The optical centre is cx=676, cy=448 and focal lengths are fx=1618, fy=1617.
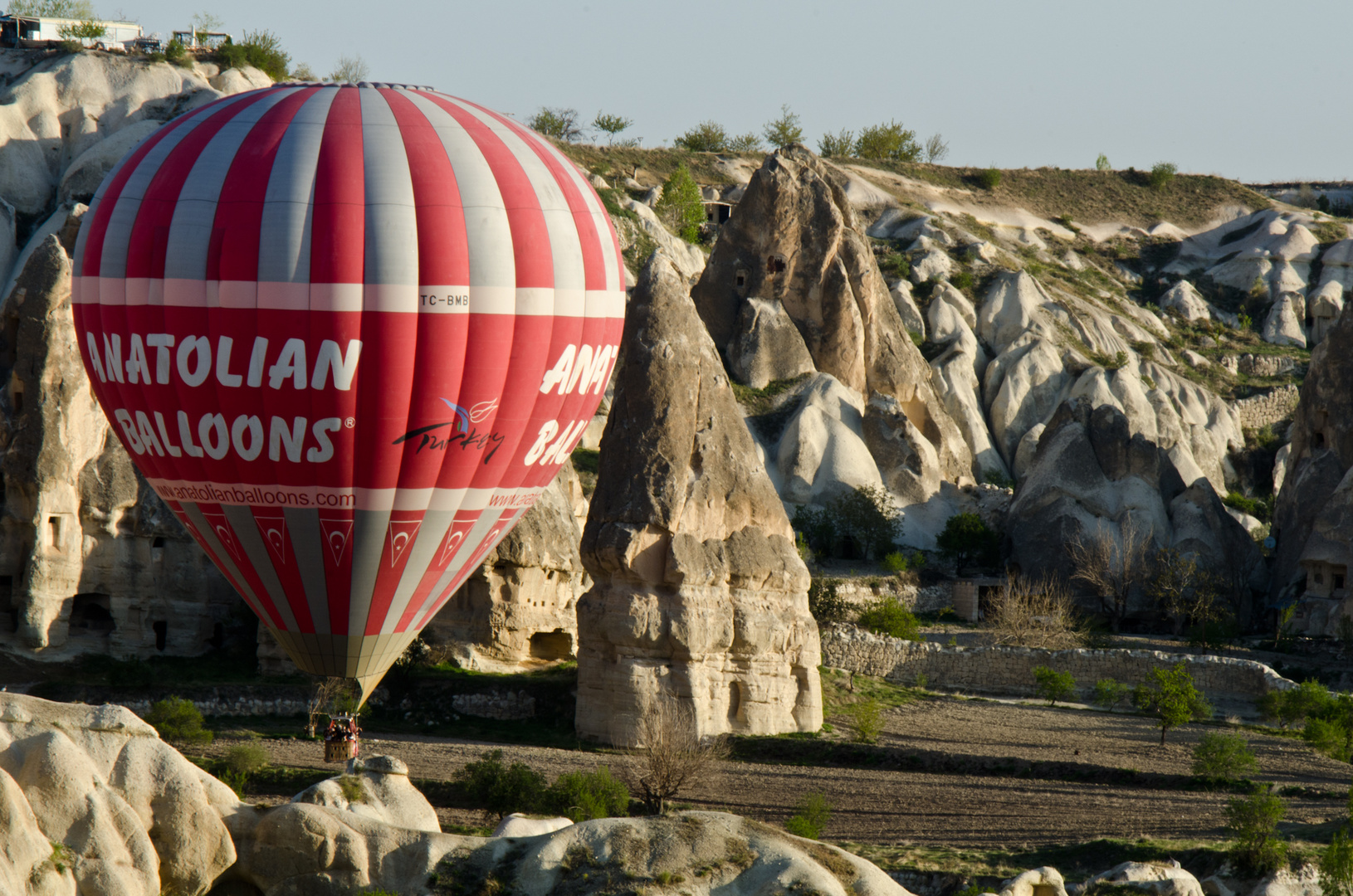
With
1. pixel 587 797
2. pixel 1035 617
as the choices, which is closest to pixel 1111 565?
pixel 1035 617

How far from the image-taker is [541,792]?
72.8 ft

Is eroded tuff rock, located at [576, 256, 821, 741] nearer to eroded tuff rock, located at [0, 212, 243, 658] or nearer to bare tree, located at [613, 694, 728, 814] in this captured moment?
bare tree, located at [613, 694, 728, 814]

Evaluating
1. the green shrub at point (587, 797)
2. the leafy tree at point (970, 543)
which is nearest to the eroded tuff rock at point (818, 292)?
the leafy tree at point (970, 543)

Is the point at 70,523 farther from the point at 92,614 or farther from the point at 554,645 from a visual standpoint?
the point at 554,645

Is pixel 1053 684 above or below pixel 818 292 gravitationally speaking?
below

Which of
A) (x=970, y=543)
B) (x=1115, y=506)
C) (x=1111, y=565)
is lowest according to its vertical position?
(x=1111, y=565)

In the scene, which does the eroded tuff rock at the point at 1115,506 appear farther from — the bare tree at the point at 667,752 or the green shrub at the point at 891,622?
the bare tree at the point at 667,752

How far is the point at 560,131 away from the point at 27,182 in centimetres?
3905

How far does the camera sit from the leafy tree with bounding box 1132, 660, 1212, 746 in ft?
98.2

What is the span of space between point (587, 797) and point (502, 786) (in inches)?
61.0

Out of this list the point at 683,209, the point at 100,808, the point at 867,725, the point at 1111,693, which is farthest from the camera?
the point at 683,209

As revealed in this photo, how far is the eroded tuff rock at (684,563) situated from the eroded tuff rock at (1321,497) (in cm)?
1762

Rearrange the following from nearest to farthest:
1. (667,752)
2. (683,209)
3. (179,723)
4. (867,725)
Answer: (667,752), (179,723), (867,725), (683,209)

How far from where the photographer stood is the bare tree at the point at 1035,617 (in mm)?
38469
